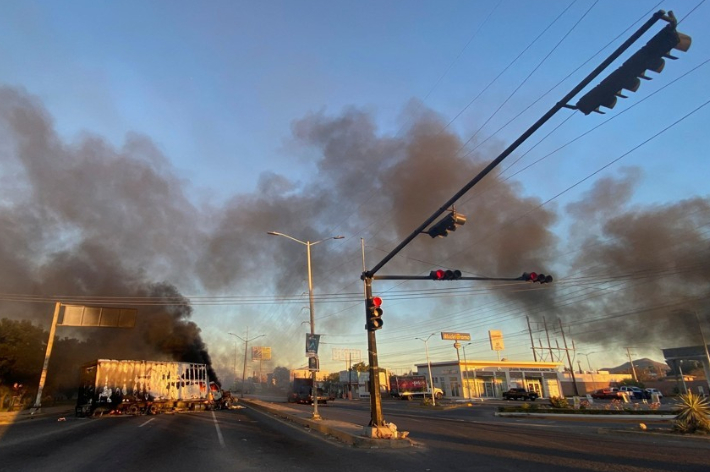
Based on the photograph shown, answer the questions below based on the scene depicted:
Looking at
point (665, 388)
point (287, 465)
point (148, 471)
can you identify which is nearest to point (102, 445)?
point (148, 471)

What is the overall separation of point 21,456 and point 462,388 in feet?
217

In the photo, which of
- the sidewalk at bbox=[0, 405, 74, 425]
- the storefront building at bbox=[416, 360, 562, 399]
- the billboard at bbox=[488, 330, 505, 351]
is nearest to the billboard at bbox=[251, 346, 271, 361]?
the storefront building at bbox=[416, 360, 562, 399]

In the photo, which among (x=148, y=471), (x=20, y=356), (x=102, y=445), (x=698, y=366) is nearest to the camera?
(x=148, y=471)

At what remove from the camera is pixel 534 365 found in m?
72.2

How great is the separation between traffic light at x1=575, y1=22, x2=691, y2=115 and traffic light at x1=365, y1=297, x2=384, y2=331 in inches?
347

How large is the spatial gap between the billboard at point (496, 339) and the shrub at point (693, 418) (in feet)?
151

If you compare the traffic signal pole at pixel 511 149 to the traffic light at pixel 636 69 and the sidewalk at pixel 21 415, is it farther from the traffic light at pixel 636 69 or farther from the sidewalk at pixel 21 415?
the sidewalk at pixel 21 415

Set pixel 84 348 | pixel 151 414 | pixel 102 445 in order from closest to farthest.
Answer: pixel 102 445 → pixel 151 414 → pixel 84 348

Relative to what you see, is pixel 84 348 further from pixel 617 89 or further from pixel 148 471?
pixel 617 89

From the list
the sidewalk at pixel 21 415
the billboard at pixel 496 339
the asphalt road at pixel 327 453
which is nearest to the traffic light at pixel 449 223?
the asphalt road at pixel 327 453

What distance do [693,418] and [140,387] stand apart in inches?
1063

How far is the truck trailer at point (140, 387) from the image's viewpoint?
2391cm

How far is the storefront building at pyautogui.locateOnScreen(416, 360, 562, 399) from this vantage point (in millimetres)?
68125

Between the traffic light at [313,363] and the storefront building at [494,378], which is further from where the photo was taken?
the storefront building at [494,378]
